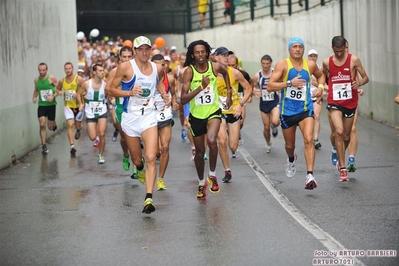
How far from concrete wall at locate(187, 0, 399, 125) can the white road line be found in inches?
277

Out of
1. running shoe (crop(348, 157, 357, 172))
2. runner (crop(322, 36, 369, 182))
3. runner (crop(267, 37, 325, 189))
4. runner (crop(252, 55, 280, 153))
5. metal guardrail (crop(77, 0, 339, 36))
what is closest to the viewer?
runner (crop(267, 37, 325, 189))

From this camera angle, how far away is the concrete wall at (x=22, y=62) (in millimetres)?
17281

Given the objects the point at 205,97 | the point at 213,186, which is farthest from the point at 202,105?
the point at 213,186

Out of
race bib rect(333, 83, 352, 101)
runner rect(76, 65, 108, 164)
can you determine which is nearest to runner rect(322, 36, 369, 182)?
race bib rect(333, 83, 352, 101)

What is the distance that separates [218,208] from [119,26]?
34740 mm

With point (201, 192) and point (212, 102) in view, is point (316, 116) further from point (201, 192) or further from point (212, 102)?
point (201, 192)

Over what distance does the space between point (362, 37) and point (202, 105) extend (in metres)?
13.0

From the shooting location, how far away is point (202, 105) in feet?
40.4

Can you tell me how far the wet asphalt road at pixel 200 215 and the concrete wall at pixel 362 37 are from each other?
4.72 m

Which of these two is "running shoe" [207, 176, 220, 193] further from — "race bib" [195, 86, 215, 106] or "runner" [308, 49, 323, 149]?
"runner" [308, 49, 323, 149]

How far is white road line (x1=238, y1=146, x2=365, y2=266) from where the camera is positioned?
8.70 metres

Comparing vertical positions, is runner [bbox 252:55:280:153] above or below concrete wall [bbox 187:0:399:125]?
below

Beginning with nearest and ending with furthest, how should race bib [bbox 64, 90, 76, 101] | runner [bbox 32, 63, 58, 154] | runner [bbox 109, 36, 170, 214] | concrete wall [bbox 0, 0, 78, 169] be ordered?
runner [bbox 109, 36, 170, 214], concrete wall [bbox 0, 0, 78, 169], runner [bbox 32, 63, 58, 154], race bib [bbox 64, 90, 76, 101]

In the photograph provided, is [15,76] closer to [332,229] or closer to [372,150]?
[372,150]
